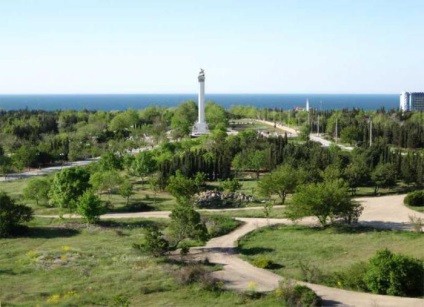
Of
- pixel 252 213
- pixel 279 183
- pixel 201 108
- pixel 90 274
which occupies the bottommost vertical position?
pixel 252 213

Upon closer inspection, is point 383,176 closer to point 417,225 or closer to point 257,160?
point 257,160

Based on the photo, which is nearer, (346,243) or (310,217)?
(346,243)

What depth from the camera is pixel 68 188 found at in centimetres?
5212

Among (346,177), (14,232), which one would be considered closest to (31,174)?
(14,232)

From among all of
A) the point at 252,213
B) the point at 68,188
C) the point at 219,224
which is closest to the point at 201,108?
the point at 252,213

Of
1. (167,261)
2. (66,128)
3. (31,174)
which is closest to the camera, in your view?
(167,261)

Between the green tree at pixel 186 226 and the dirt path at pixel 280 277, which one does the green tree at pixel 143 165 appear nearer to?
the dirt path at pixel 280 277

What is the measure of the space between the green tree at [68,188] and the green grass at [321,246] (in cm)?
1797

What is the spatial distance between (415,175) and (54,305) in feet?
165

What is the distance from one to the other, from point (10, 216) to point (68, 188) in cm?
719

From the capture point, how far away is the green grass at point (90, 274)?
96.7ft

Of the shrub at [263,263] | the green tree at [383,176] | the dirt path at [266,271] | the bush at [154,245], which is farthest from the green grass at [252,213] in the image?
the shrub at [263,263]

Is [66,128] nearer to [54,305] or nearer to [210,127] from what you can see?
[210,127]

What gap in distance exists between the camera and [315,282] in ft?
106
